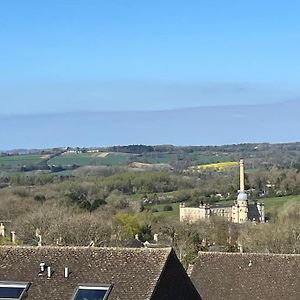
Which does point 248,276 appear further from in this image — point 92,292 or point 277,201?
point 277,201

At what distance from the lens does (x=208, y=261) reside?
32.7 meters

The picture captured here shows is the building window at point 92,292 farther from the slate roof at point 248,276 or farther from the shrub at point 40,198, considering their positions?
the shrub at point 40,198

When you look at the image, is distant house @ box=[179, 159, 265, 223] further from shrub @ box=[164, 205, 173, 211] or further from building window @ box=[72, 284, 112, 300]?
building window @ box=[72, 284, 112, 300]

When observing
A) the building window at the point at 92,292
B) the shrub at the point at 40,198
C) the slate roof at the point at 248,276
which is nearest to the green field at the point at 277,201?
the shrub at the point at 40,198

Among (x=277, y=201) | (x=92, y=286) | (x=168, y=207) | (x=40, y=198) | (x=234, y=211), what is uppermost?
(x=92, y=286)

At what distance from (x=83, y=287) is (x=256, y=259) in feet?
38.1

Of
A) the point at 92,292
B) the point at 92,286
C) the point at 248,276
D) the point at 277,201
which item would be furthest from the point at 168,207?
the point at 92,292

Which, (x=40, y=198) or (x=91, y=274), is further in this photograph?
(x=40, y=198)

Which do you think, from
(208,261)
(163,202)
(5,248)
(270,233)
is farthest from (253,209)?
(5,248)

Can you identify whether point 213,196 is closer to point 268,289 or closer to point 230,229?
point 230,229

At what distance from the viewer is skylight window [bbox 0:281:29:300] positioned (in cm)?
2217

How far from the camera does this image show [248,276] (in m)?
31.3

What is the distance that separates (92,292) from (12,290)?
2356mm

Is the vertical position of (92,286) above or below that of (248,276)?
above
